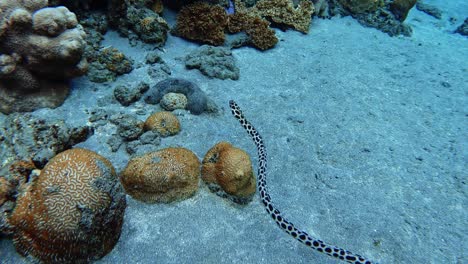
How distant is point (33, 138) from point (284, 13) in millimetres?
7800

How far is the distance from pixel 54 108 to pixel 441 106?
8.62 m

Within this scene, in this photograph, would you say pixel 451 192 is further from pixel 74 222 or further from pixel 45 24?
pixel 45 24

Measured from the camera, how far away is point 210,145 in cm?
491

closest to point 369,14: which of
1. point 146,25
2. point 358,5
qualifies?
→ point 358,5

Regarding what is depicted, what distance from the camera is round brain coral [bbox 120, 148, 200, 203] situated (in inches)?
150

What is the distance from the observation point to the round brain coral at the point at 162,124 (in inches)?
189

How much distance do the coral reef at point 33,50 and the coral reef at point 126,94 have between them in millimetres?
840

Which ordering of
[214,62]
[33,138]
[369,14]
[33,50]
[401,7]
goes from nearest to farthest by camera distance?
[33,138]
[33,50]
[214,62]
[369,14]
[401,7]

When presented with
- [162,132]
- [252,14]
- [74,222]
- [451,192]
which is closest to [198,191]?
[162,132]

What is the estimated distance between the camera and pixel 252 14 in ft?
28.1

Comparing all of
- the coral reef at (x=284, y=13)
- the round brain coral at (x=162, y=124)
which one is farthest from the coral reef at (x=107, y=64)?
the coral reef at (x=284, y=13)

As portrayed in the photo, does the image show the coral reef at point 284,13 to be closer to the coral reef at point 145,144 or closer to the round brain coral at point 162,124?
the round brain coral at point 162,124

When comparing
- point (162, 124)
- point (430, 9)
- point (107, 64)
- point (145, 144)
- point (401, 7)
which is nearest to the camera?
point (145, 144)

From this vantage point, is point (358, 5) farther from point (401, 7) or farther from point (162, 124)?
point (162, 124)
